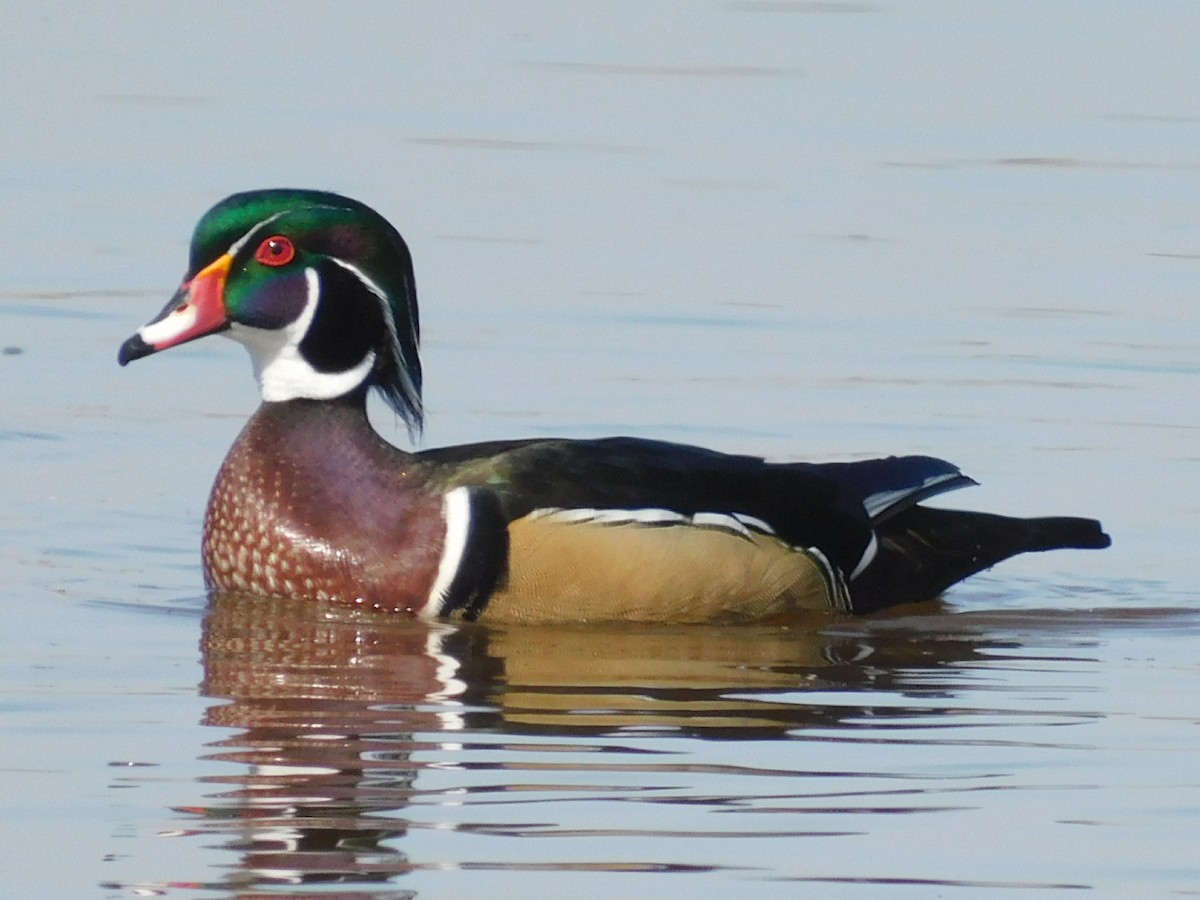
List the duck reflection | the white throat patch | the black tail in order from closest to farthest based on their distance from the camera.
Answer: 1. the duck reflection
2. the white throat patch
3. the black tail

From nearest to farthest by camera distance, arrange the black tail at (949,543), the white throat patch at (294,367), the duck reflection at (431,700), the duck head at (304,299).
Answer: the duck reflection at (431,700) < the duck head at (304,299) < the white throat patch at (294,367) < the black tail at (949,543)

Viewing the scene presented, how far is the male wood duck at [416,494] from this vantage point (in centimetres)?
873

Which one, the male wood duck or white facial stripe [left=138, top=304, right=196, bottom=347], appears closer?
the male wood duck

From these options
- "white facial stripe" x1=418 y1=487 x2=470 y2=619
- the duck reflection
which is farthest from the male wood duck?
the duck reflection

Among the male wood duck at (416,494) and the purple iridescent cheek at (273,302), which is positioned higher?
the purple iridescent cheek at (273,302)

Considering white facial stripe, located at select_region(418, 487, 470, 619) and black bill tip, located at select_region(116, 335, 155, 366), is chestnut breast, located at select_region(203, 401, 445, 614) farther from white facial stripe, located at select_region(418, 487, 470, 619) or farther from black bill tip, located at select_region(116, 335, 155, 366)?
black bill tip, located at select_region(116, 335, 155, 366)

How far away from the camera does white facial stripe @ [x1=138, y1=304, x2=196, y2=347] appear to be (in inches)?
348

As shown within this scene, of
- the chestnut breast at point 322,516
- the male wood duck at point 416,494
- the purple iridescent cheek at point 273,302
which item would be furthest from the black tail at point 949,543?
the purple iridescent cheek at point 273,302

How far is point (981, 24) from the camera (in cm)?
1888

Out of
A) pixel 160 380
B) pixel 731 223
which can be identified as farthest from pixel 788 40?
pixel 160 380

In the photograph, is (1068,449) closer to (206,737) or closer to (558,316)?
(558,316)

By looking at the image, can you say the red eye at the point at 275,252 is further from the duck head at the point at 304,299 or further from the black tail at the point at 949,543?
the black tail at the point at 949,543

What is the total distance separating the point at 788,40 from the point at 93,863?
12.9 metres

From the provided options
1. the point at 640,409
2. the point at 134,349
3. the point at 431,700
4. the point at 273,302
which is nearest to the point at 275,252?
the point at 273,302
